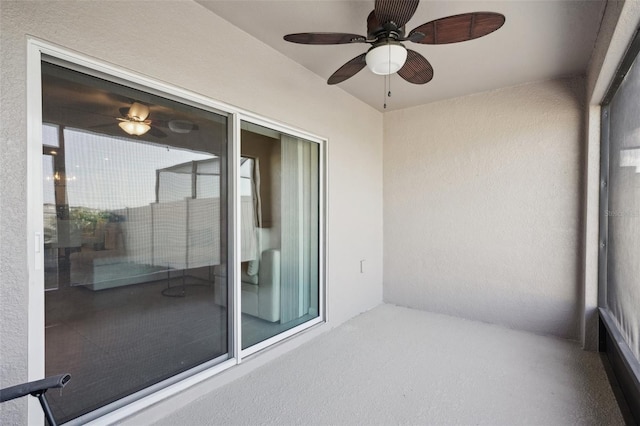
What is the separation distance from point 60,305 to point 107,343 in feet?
1.06

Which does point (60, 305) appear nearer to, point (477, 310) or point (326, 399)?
point (326, 399)

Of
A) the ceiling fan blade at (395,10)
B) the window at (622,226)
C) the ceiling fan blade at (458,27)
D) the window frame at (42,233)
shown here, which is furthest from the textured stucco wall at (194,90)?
the window at (622,226)

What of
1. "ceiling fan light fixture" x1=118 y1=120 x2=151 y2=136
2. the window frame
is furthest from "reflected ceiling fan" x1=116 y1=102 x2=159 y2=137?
the window frame

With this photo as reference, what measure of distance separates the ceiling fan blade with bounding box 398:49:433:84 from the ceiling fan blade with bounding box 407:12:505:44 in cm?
15

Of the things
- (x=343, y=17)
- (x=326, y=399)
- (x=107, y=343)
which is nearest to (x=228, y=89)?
(x=343, y=17)

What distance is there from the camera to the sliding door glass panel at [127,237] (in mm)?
1417

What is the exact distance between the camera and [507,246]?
3131 mm

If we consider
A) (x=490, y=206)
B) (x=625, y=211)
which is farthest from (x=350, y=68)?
(x=490, y=206)

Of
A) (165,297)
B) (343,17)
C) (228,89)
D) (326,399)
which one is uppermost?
(343,17)

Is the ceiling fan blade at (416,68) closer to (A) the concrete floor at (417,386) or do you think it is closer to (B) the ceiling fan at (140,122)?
(B) the ceiling fan at (140,122)

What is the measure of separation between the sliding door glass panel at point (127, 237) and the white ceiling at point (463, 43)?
2.57 ft

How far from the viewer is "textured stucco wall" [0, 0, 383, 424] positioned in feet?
4.07

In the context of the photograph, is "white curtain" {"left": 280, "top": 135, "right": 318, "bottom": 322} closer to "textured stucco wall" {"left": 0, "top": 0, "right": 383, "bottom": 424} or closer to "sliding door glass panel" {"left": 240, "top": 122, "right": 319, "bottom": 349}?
"sliding door glass panel" {"left": 240, "top": 122, "right": 319, "bottom": 349}

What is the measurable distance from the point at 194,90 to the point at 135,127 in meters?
0.44
